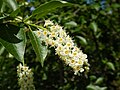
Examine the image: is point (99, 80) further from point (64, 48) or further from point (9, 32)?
point (9, 32)

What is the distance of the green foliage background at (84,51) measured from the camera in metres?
2.81

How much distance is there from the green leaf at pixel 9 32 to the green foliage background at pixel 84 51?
1.24m

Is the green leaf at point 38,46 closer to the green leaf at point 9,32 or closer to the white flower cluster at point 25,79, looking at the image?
the green leaf at point 9,32

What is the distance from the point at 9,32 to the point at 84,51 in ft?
5.82

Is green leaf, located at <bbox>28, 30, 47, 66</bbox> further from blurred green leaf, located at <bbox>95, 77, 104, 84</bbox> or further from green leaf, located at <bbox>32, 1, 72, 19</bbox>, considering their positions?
blurred green leaf, located at <bbox>95, 77, 104, 84</bbox>

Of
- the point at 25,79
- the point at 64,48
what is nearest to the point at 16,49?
the point at 64,48

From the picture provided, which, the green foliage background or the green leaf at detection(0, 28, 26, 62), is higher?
the green leaf at detection(0, 28, 26, 62)

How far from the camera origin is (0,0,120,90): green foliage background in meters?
2.81

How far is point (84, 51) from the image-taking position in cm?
304

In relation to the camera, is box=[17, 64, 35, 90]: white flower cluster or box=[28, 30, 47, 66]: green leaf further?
box=[17, 64, 35, 90]: white flower cluster

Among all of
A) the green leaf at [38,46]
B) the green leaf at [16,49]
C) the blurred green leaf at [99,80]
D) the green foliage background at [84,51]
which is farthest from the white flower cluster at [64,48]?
the blurred green leaf at [99,80]

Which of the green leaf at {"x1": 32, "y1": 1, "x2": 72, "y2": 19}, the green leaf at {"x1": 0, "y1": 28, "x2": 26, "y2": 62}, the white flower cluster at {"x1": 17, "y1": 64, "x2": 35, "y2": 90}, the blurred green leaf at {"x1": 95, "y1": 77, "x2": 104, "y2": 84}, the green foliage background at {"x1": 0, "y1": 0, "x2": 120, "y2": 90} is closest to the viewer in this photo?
the green leaf at {"x1": 0, "y1": 28, "x2": 26, "y2": 62}

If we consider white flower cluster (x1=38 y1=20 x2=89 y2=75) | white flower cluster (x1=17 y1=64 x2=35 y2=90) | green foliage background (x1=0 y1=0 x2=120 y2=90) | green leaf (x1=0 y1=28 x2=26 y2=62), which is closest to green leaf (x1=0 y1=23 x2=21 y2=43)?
green leaf (x1=0 y1=28 x2=26 y2=62)

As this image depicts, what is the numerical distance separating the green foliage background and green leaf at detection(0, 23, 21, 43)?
1238 millimetres
